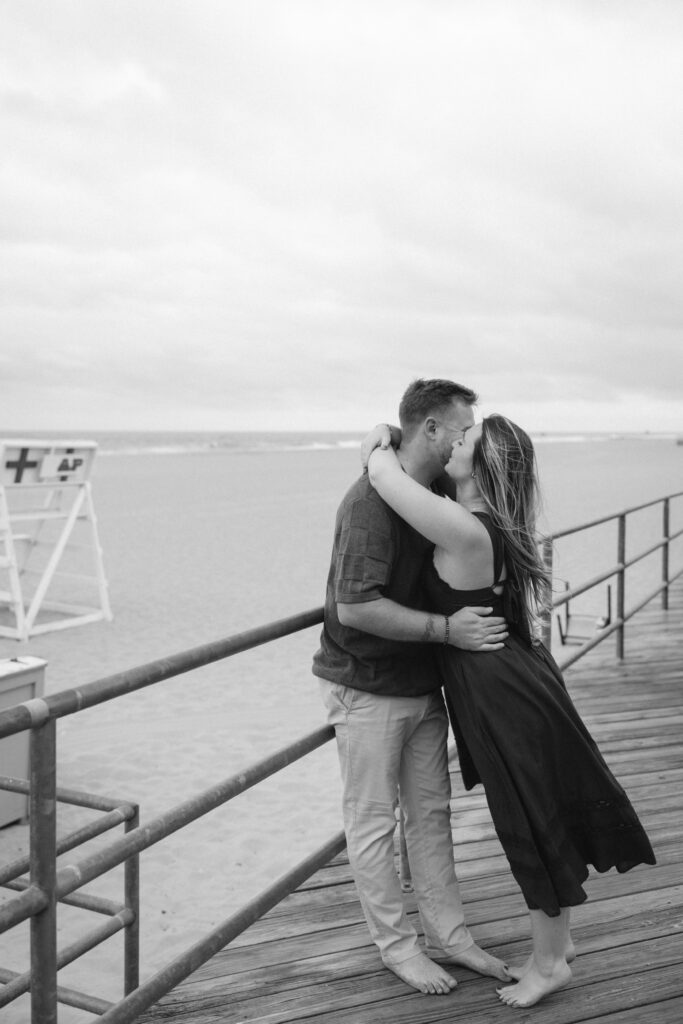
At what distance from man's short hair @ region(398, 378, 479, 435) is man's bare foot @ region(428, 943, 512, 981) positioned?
1.36 meters

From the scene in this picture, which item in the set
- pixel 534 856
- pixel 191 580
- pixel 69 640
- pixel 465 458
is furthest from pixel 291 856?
pixel 191 580

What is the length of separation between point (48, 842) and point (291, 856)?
10.4 ft

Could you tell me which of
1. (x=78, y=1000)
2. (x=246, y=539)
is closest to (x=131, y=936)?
(x=78, y=1000)

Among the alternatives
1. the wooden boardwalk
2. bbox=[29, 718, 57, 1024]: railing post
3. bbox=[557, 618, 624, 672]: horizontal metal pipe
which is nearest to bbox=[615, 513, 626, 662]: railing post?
bbox=[557, 618, 624, 672]: horizontal metal pipe

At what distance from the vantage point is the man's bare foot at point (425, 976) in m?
2.23

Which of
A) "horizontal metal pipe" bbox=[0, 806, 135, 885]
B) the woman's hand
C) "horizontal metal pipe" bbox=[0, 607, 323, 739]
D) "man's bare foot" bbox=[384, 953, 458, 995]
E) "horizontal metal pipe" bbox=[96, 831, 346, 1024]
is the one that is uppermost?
→ the woman's hand

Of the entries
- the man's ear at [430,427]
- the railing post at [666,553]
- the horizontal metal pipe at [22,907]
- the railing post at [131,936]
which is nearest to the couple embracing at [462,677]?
the man's ear at [430,427]

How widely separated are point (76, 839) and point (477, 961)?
42.3 inches

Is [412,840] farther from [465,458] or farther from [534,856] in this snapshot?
[465,458]

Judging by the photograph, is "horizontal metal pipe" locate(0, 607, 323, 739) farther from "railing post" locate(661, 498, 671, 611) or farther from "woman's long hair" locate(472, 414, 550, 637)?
"railing post" locate(661, 498, 671, 611)

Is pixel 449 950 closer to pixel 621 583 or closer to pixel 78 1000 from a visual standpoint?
pixel 78 1000

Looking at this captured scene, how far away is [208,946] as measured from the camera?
2.18 meters

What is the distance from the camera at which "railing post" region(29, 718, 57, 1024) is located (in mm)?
1543

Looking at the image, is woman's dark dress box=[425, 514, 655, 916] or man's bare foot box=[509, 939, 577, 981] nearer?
woman's dark dress box=[425, 514, 655, 916]
